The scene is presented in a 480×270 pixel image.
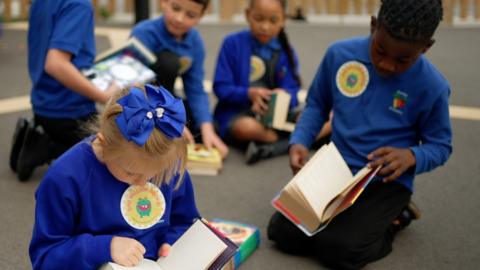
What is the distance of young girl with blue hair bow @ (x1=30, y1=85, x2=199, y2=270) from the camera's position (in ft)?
4.90

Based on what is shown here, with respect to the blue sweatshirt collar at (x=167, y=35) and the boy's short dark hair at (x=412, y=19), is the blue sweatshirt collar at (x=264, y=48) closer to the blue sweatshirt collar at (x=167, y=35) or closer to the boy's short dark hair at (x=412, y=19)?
the blue sweatshirt collar at (x=167, y=35)

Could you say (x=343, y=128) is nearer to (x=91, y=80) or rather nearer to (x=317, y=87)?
(x=317, y=87)

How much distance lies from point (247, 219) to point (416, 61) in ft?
3.01

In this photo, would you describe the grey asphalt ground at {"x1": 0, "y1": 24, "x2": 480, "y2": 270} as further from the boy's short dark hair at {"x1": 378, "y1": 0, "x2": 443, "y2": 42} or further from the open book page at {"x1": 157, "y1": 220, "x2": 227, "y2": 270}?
the boy's short dark hair at {"x1": 378, "y1": 0, "x2": 443, "y2": 42}

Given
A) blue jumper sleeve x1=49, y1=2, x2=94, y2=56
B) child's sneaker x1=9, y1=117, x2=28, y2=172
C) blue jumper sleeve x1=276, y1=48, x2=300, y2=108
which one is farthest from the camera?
blue jumper sleeve x1=276, y1=48, x2=300, y2=108

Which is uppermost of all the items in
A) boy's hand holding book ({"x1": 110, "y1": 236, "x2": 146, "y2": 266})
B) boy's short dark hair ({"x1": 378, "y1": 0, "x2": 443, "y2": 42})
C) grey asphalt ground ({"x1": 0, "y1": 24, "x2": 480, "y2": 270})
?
boy's short dark hair ({"x1": 378, "y1": 0, "x2": 443, "y2": 42})

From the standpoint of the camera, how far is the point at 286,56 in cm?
359

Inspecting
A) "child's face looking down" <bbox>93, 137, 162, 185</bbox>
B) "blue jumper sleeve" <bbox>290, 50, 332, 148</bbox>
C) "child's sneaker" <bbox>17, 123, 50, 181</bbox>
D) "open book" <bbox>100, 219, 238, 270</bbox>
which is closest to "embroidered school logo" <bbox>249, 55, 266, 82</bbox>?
"blue jumper sleeve" <bbox>290, 50, 332, 148</bbox>

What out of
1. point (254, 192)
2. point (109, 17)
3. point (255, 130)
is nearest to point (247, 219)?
point (254, 192)

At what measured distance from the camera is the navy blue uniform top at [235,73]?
348 cm

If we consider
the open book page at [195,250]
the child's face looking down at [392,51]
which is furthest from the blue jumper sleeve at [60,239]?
the child's face looking down at [392,51]

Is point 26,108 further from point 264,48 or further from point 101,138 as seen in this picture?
point 101,138

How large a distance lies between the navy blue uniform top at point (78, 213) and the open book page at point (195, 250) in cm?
14

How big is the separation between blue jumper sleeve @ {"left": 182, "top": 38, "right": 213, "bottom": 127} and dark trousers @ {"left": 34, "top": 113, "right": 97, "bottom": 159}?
2.20 feet
